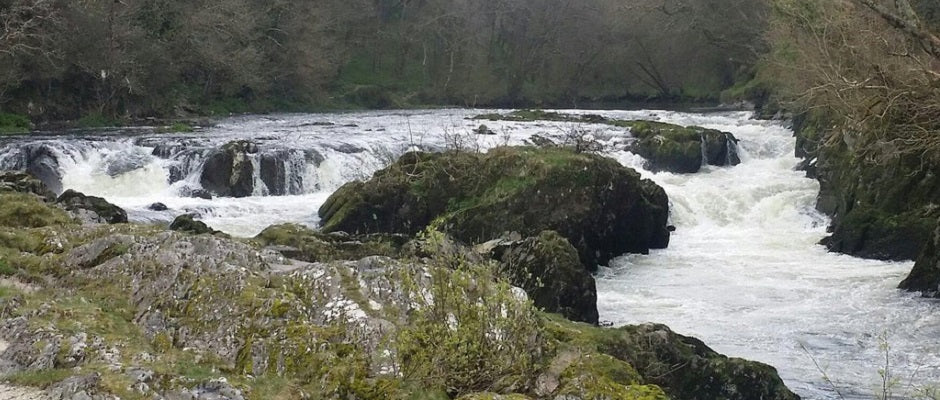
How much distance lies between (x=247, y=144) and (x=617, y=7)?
1780 inches

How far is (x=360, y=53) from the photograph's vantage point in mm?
68812

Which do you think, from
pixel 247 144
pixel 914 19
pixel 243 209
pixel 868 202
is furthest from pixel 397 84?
pixel 914 19

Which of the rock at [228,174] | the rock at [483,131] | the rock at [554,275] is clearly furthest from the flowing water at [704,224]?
the rock at [554,275]

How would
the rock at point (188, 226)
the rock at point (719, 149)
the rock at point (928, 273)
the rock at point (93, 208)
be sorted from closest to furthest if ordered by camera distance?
the rock at point (928, 273)
the rock at point (188, 226)
the rock at point (93, 208)
the rock at point (719, 149)

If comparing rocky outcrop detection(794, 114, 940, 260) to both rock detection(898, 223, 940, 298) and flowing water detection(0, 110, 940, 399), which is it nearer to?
flowing water detection(0, 110, 940, 399)

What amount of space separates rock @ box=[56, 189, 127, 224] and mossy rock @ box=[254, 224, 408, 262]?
4046 mm

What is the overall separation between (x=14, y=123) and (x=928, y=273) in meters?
30.0

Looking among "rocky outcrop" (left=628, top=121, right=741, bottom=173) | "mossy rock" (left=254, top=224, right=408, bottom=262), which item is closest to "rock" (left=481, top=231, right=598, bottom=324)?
"mossy rock" (left=254, top=224, right=408, bottom=262)

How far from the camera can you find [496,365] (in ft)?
18.9

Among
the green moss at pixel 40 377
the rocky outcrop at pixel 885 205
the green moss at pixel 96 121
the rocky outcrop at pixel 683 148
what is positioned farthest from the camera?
the green moss at pixel 96 121

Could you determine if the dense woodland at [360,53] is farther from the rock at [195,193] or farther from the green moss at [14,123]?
the rock at [195,193]

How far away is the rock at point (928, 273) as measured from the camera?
13961 mm

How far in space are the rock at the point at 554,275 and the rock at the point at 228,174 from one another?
38.9 feet

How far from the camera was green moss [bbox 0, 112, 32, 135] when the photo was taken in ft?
98.8
